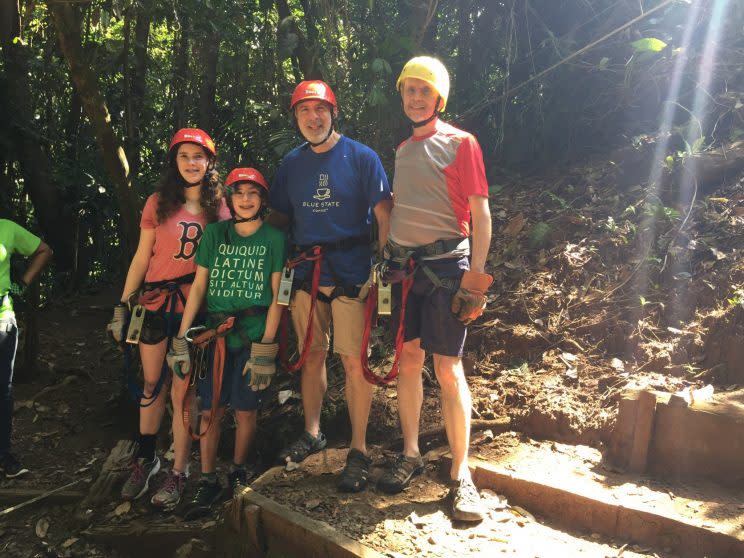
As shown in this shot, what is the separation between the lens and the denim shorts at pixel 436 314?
3.72 metres

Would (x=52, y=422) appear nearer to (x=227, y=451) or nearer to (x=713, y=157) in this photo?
(x=227, y=451)

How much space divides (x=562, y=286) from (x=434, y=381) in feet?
4.62

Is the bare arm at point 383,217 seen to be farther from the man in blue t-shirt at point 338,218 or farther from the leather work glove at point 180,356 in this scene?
the leather work glove at point 180,356

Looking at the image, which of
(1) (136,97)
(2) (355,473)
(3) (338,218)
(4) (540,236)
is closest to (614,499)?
(2) (355,473)

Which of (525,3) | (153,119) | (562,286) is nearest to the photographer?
(562,286)

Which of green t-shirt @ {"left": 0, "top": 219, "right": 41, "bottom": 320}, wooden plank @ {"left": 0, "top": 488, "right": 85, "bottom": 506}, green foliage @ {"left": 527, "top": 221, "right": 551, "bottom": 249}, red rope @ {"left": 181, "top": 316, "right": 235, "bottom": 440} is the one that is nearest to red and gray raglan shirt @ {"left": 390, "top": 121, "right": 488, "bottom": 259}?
red rope @ {"left": 181, "top": 316, "right": 235, "bottom": 440}

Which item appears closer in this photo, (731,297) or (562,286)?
(731,297)

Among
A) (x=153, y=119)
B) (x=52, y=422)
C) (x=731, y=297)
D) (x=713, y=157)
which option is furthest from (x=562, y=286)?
(x=153, y=119)

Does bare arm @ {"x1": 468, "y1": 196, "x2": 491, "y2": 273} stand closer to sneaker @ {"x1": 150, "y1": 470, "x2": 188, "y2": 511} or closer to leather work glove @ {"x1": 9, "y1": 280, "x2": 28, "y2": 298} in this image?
sneaker @ {"x1": 150, "y1": 470, "x2": 188, "y2": 511}

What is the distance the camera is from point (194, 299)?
13.5 ft

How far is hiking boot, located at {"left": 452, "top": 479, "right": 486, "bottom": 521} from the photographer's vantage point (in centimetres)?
365

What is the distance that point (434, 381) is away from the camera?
17.6ft

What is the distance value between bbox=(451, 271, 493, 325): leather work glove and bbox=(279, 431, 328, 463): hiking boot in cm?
154

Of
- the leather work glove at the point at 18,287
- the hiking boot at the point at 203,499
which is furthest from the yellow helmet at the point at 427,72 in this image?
the leather work glove at the point at 18,287
